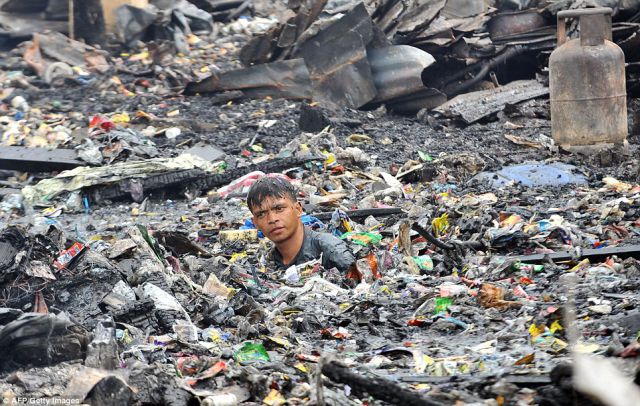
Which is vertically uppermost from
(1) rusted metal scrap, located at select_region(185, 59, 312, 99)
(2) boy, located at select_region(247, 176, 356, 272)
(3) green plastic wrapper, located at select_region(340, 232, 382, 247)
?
(2) boy, located at select_region(247, 176, 356, 272)

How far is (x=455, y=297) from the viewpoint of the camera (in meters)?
5.22

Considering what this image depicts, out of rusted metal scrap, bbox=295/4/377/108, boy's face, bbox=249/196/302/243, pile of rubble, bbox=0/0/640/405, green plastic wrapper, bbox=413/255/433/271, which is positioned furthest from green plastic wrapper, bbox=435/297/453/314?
rusted metal scrap, bbox=295/4/377/108

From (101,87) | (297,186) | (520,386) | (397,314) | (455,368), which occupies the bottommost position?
(101,87)

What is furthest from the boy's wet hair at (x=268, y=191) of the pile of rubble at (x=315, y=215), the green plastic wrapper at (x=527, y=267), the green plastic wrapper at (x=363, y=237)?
the green plastic wrapper at (x=527, y=267)

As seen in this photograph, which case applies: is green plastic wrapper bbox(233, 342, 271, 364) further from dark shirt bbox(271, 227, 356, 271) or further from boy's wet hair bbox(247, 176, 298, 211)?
boy's wet hair bbox(247, 176, 298, 211)

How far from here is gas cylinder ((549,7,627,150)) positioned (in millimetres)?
11023

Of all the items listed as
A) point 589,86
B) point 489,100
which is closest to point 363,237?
point 589,86

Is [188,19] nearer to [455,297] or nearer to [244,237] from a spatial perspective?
[244,237]

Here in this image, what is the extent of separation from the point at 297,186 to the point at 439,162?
1.77 metres

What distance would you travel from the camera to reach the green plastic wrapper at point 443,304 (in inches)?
200

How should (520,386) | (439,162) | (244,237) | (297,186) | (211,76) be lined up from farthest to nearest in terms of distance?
1. (211,76)
2. (439,162)
3. (297,186)
4. (244,237)
5. (520,386)

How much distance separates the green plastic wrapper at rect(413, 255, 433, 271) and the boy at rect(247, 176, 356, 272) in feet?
1.46

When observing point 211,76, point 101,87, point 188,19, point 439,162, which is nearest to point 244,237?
point 439,162

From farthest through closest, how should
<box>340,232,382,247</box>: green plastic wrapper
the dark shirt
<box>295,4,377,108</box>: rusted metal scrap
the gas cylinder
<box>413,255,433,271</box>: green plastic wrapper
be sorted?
<box>295,4,377,108</box>: rusted metal scrap, the gas cylinder, <box>340,232,382,247</box>: green plastic wrapper, <box>413,255,433,271</box>: green plastic wrapper, the dark shirt
